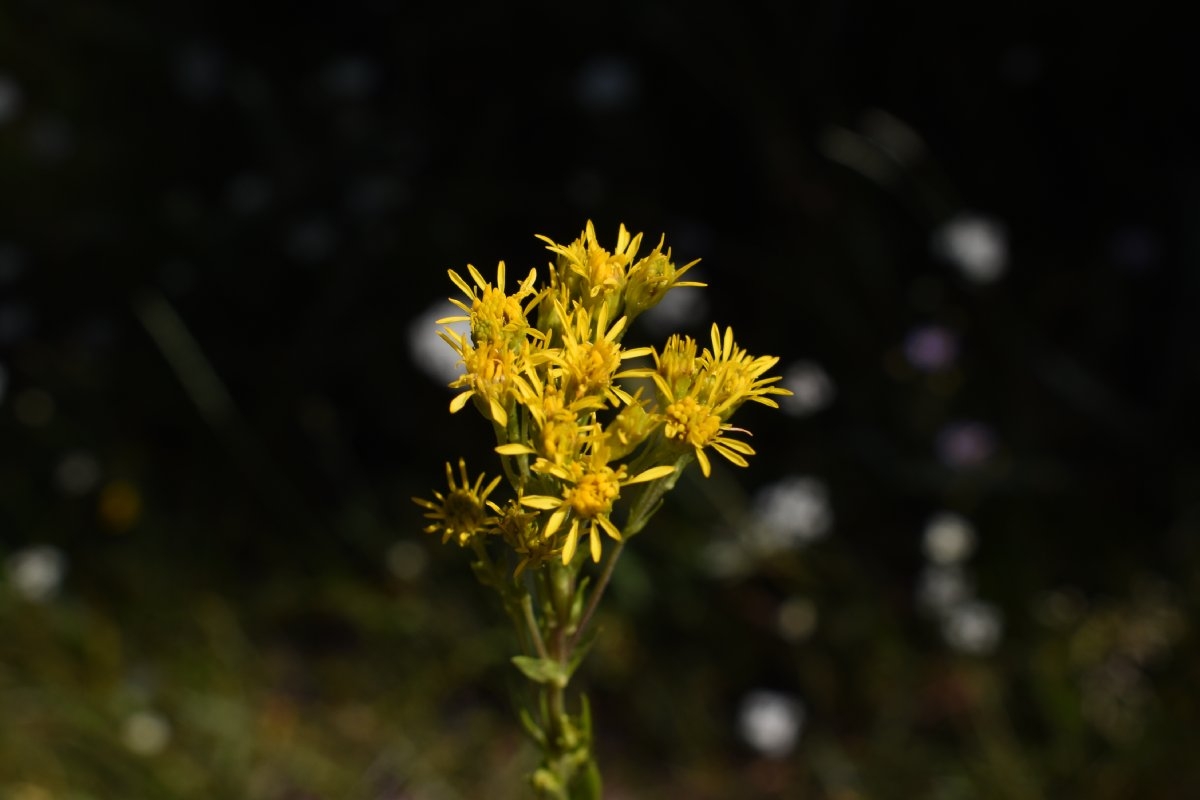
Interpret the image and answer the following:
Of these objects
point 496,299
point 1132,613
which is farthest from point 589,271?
point 1132,613

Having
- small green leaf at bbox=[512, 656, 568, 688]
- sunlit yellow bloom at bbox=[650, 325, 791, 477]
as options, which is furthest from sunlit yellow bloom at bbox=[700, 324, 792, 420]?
small green leaf at bbox=[512, 656, 568, 688]

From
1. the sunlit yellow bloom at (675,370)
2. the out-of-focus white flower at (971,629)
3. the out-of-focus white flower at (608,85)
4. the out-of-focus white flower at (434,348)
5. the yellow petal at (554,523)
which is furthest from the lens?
the out-of-focus white flower at (608,85)

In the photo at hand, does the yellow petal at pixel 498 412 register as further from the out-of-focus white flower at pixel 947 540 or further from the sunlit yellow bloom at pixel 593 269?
the out-of-focus white flower at pixel 947 540

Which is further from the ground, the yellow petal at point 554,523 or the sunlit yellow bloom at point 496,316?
the sunlit yellow bloom at point 496,316

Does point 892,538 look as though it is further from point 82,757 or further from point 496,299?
point 82,757

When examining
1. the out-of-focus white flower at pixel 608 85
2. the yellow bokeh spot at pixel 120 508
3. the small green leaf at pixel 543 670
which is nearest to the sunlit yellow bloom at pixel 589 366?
the small green leaf at pixel 543 670

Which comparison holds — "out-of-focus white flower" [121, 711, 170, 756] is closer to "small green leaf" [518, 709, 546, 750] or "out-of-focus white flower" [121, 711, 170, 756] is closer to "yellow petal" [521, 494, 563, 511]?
"small green leaf" [518, 709, 546, 750]

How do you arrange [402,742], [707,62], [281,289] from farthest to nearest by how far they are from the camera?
[281,289]
[707,62]
[402,742]
